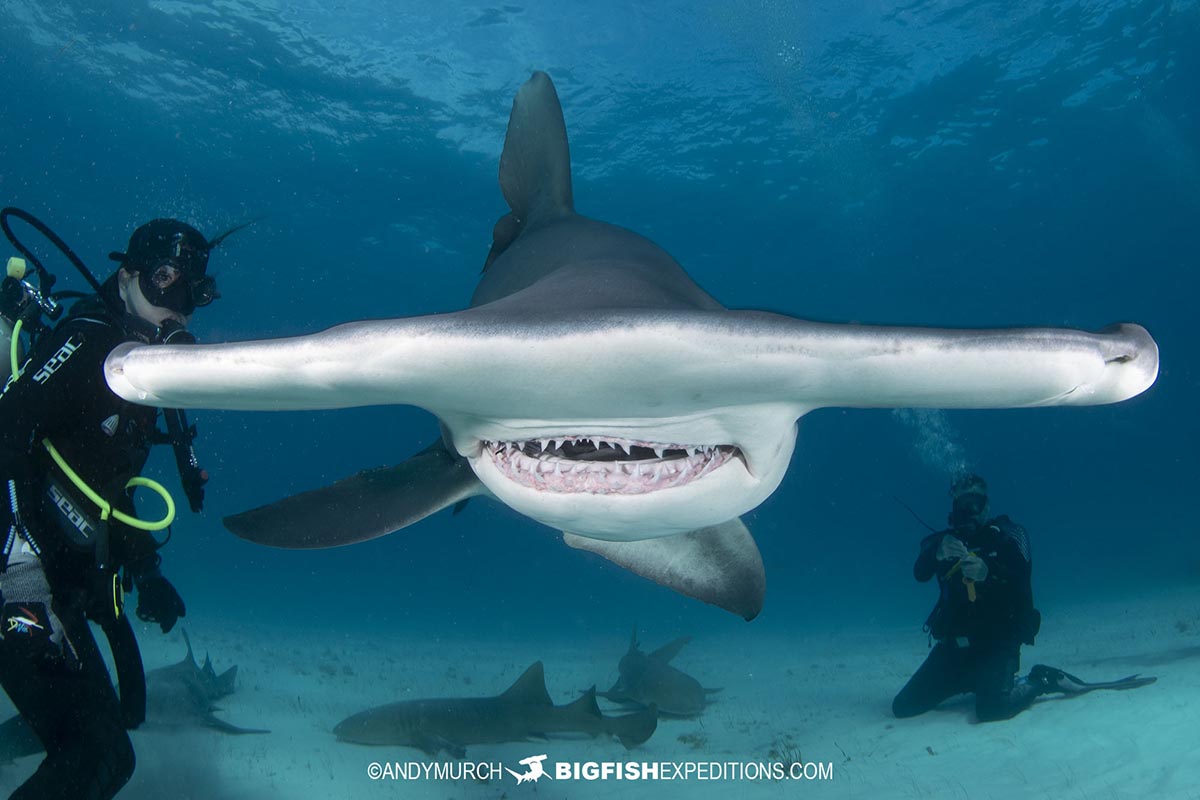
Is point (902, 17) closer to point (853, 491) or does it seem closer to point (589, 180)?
point (589, 180)

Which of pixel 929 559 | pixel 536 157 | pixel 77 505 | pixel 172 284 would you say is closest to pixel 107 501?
pixel 77 505

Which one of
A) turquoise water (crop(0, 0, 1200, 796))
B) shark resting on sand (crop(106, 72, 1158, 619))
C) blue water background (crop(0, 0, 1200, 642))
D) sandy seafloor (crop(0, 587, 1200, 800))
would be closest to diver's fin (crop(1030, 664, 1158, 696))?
sandy seafloor (crop(0, 587, 1200, 800))

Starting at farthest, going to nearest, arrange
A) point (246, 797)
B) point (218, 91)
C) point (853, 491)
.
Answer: point (853, 491), point (218, 91), point (246, 797)

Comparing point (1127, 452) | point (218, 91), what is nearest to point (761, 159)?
point (218, 91)

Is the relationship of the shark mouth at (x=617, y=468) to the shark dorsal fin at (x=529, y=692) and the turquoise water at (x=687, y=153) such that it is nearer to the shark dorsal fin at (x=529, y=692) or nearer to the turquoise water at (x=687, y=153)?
the shark dorsal fin at (x=529, y=692)

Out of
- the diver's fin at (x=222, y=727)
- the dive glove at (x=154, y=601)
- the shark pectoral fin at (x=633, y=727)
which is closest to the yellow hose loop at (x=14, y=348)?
the dive glove at (x=154, y=601)

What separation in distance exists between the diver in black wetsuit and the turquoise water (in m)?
2.62

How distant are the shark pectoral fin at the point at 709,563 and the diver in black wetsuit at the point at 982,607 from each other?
476cm

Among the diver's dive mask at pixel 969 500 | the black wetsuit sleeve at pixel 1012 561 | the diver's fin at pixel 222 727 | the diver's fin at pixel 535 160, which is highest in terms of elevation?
the diver's fin at pixel 535 160

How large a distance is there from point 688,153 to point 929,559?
67.0 feet

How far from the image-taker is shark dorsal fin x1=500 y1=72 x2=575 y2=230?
4.53 meters

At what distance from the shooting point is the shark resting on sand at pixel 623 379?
143 centimetres

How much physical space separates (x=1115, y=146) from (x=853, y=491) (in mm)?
85419

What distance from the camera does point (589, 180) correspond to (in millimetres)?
25938
